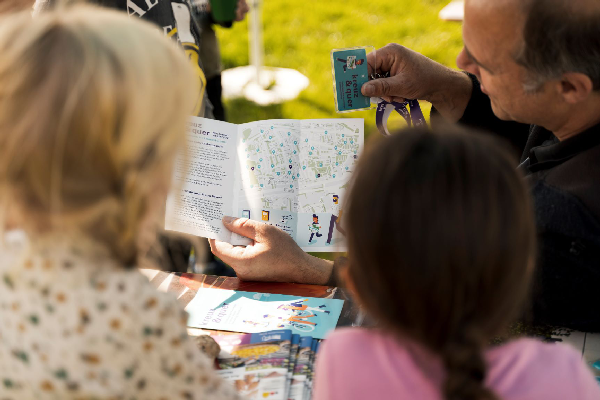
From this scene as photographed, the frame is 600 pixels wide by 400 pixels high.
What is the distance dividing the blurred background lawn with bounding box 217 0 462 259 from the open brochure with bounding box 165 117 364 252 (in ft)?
7.55

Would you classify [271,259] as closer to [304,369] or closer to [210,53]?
[304,369]

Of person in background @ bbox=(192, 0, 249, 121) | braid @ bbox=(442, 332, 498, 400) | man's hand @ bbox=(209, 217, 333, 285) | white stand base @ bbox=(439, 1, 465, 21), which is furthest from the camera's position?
white stand base @ bbox=(439, 1, 465, 21)

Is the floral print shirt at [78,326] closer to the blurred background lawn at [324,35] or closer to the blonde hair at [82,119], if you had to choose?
the blonde hair at [82,119]

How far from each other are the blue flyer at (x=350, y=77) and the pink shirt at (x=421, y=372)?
36.5 inches

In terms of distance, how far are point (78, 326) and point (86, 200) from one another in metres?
0.17

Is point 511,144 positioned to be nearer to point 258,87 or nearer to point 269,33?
point 258,87

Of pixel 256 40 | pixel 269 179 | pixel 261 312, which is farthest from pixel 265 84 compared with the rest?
pixel 261 312

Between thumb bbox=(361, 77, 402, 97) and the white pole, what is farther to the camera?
the white pole

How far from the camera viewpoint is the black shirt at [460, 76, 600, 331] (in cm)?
110

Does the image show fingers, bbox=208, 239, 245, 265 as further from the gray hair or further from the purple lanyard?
the gray hair

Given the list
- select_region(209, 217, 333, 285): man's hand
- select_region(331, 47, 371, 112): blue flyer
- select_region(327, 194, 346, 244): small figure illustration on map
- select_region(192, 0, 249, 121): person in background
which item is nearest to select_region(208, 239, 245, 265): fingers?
select_region(209, 217, 333, 285): man's hand

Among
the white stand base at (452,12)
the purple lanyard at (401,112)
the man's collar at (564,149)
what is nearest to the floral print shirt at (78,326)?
the man's collar at (564,149)

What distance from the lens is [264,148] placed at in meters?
1.50

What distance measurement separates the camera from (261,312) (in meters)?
1.29
